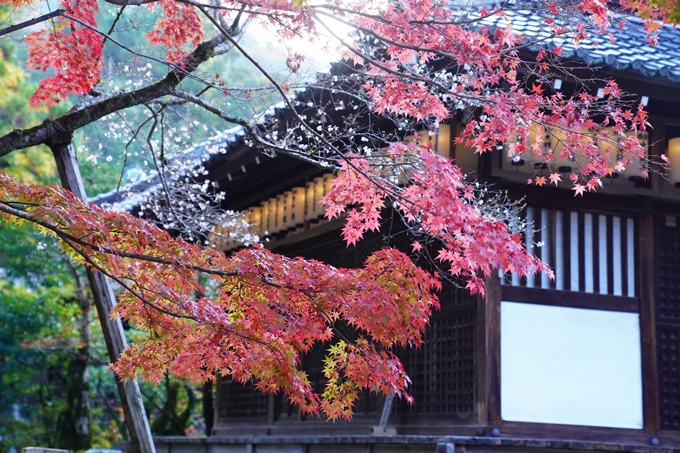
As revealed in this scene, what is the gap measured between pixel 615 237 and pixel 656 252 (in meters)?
0.53

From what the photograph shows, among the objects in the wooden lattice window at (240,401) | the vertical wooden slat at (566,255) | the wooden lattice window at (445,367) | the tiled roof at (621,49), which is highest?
the tiled roof at (621,49)

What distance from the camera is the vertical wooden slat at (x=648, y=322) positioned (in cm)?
812

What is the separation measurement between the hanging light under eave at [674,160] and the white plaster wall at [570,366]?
5.03ft

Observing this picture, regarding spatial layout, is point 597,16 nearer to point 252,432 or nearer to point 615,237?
point 615,237

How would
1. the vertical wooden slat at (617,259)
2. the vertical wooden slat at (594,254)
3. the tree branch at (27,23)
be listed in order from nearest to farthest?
the tree branch at (27,23) → the vertical wooden slat at (594,254) → the vertical wooden slat at (617,259)

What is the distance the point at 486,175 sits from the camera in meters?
7.84

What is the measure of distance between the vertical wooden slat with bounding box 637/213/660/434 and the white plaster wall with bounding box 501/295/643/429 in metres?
0.07

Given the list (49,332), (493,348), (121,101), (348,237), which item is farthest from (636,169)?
(49,332)

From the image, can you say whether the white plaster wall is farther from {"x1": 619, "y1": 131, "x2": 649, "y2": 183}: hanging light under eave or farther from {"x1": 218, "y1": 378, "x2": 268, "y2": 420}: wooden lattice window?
{"x1": 218, "y1": 378, "x2": 268, "y2": 420}: wooden lattice window

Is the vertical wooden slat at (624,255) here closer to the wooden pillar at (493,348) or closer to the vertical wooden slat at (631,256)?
the vertical wooden slat at (631,256)

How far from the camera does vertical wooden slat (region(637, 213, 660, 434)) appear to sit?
8125 mm

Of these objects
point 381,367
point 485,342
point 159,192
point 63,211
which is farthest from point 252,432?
point 63,211

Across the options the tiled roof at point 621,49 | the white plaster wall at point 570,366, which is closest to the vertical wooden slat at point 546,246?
the white plaster wall at point 570,366

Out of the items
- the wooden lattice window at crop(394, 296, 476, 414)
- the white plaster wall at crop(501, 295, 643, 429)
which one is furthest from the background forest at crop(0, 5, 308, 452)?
the white plaster wall at crop(501, 295, 643, 429)
